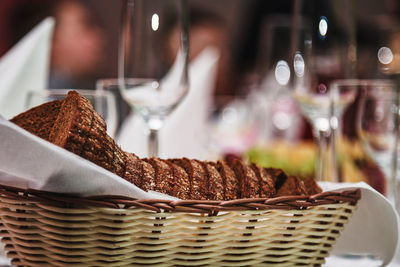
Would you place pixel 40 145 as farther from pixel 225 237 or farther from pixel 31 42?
pixel 31 42

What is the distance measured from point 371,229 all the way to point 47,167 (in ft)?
1.62

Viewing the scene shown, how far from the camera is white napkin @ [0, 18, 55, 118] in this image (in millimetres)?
1084

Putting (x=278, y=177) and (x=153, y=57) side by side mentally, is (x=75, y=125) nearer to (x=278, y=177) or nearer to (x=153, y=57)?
(x=278, y=177)

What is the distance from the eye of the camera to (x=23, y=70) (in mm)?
1167

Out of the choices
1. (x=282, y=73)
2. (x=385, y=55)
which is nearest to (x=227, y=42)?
(x=385, y=55)

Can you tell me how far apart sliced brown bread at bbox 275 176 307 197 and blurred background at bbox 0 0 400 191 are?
109 centimetres

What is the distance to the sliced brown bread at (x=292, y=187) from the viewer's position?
27.9 inches

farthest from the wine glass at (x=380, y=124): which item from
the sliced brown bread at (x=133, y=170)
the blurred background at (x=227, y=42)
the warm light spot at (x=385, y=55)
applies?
the warm light spot at (x=385, y=55)

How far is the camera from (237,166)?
2.43 ft

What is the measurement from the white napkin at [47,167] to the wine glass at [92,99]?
0.23 metres

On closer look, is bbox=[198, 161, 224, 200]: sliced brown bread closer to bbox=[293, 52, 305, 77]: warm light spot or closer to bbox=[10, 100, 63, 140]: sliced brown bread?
bbox=[10, 100, 63, 140]: sliced brown bread

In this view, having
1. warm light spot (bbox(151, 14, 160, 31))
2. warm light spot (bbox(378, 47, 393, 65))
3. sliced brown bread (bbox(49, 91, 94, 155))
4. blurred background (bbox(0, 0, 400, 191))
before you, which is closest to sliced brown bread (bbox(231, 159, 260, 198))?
sliced brown bread (bbox(49, 91, 94, 155))

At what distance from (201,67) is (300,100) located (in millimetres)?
855

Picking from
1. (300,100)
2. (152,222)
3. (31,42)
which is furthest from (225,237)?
(31,42)
